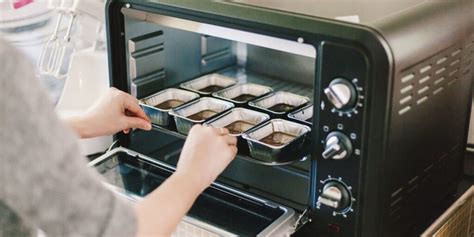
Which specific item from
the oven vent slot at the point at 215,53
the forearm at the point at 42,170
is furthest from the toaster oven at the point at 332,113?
the forearm at the point at 42,170

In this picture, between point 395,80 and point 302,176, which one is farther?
point 302,176

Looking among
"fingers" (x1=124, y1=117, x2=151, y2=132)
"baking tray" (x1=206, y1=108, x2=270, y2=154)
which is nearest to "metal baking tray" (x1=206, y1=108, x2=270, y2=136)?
"baking tray" (x1=206, y1=108, x2=270, y2=154)

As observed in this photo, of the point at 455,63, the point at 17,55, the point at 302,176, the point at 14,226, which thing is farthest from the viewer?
the point at 302,176

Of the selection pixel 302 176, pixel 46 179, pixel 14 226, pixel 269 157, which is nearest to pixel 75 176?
pixel 46 179

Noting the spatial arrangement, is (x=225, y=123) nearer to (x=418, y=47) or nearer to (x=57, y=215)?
(x=418, y=47)

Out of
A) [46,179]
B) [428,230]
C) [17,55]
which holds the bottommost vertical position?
[428,230]

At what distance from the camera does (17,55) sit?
60cm

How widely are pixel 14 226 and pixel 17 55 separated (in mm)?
221

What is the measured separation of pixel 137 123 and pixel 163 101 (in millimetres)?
109

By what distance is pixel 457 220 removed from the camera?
1011 mm

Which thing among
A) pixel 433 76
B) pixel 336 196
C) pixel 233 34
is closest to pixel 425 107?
Answer: pixel 433 76

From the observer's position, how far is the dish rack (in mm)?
947

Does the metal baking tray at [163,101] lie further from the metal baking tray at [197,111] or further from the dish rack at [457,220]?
the dish rack at [457,220]

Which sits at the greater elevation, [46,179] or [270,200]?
[46,179]
